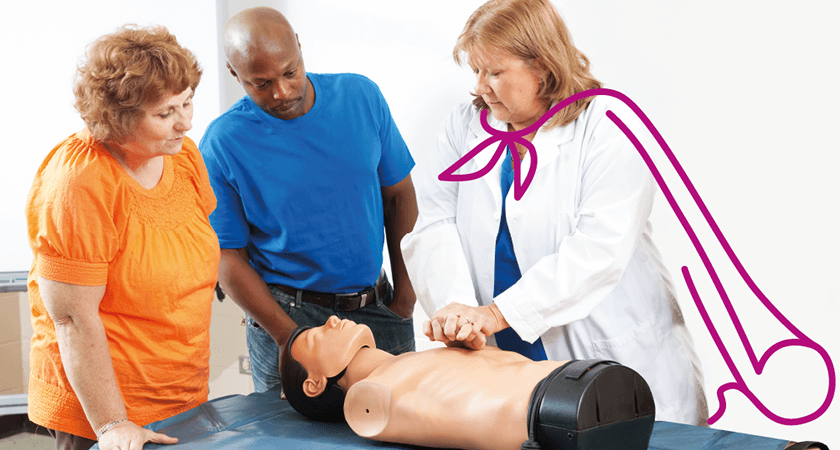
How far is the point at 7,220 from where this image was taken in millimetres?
2770

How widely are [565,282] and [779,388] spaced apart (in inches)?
32.8

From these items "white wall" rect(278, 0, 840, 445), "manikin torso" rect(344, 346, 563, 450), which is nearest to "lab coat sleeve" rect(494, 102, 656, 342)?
"manikin torso" rect(344, 346, 563, 450)

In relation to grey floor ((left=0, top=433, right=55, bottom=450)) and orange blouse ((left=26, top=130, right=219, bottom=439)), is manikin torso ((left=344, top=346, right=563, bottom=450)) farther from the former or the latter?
grey floor ((left=0, top=433, right=55, bottom=450))

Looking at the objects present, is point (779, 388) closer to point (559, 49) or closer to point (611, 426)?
point (611, 426)

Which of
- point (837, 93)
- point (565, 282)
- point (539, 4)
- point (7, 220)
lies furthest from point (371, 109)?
point (7, 220)

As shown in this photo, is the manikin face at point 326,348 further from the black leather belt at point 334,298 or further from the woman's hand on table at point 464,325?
the black leather belt at point 334,298

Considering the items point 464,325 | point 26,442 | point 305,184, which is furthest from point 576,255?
point 26,442

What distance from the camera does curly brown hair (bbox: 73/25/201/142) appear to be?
1.28 metres

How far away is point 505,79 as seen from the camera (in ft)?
4.33

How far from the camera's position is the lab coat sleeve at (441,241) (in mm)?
1444

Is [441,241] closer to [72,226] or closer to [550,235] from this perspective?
[550,235]

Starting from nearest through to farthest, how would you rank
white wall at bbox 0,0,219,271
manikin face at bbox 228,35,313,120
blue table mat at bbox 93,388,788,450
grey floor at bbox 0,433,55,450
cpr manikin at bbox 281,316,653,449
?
cpr manikin at bbox 281,316,653,449
blue table mat at bbox 93,388,788,450
manikin face at bbox 228,35,313,120
grey floor at bbox 0,433,55,450
white wall at bbox 0,0,219,271

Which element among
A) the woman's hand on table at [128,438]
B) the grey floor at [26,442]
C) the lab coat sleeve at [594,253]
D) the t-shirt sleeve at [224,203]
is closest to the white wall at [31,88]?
the grey floor at [26,442]

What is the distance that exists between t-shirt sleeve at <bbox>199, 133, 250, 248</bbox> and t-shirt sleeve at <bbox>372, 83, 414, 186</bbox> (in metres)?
0.42
